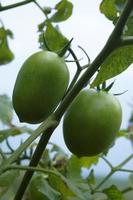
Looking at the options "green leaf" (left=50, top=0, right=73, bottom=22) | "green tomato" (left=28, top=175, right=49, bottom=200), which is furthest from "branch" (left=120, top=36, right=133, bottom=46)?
"green leaf" (left=50, top=0, right=73, bottom=22)

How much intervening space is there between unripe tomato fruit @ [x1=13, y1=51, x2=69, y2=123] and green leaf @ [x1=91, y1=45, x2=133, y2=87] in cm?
6

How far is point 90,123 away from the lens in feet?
2.47

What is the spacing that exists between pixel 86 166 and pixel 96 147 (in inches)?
15.4

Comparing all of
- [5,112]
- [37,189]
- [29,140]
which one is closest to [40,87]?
[29,140]

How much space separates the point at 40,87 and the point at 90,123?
0.09 metres

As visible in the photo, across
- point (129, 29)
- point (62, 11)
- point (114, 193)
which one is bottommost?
point (114, 193)

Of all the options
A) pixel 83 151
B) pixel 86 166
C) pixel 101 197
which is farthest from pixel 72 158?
pixel 83 151

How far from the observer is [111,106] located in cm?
78

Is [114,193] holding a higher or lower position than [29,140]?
lower

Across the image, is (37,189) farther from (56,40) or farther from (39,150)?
(56,40)

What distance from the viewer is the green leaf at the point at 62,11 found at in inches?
43.1

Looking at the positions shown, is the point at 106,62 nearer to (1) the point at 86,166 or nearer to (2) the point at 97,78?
(2) the point at 97,78

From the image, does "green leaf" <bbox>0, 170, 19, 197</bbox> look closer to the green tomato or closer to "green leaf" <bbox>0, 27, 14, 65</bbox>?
the green tomato

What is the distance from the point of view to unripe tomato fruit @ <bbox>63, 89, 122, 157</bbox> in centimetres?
76
